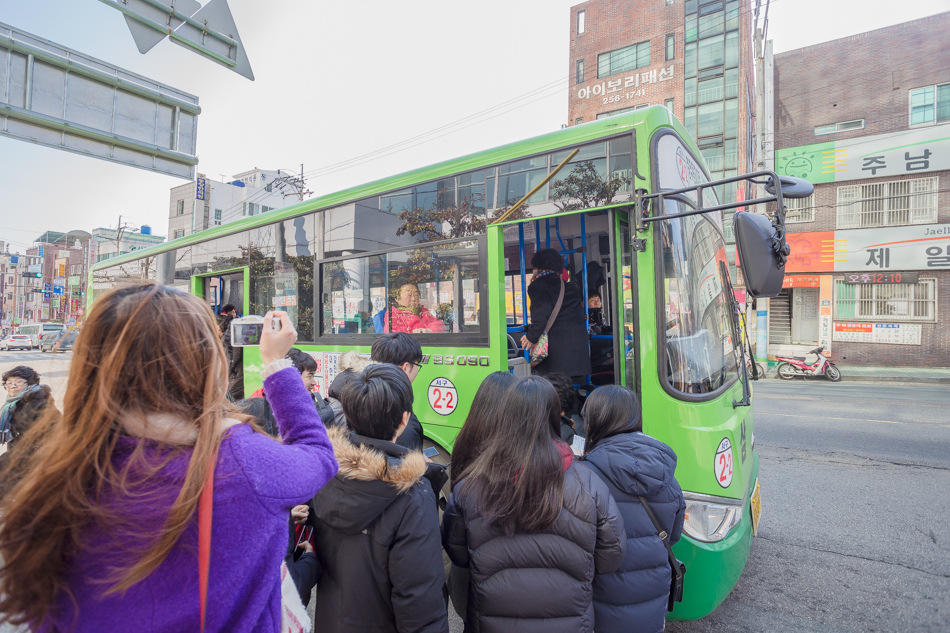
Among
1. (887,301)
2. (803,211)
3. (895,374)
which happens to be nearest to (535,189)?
(895,374)

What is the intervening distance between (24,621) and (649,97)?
2658cm

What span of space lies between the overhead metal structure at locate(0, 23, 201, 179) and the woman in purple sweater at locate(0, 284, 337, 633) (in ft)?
24.4

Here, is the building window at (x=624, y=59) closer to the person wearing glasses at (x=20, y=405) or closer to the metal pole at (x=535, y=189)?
the metal pole at (x=535, y=189)

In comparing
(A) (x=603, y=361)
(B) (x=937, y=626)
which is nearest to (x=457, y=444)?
(A) (x=603, y=361)

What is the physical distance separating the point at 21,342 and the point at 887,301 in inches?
1950

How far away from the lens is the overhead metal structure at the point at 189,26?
5090 mm

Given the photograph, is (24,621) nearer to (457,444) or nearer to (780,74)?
(457,444)

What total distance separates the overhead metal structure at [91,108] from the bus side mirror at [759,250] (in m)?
7.99

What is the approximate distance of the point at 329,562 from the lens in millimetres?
1882

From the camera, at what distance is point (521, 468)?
1.93 m

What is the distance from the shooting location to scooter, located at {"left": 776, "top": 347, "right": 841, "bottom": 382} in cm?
1597

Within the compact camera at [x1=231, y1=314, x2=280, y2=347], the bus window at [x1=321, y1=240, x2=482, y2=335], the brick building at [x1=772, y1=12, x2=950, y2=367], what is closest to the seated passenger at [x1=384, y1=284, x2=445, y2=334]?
the bus window at [x1=321, y1=240, x2=482, y2=335]

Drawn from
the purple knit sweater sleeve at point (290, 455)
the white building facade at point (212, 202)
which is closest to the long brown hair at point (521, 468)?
the purple knit sweater sleeve at point (290, 455)

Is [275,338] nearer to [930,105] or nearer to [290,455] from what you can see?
[290,455]
